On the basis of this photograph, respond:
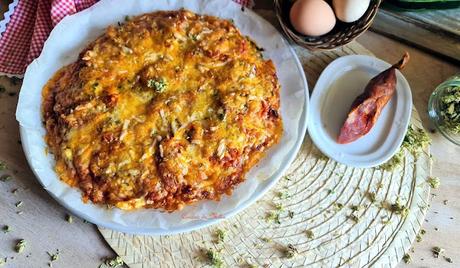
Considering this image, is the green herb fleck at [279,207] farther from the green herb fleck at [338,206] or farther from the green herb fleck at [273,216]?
the green herb fleck at [338,206]

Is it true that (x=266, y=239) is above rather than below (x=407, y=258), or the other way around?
above

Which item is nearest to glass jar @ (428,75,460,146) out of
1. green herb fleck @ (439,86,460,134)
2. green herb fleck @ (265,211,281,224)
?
green herb fleck @ (439,86,460,134)

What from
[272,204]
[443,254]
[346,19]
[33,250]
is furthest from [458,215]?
[33,250]

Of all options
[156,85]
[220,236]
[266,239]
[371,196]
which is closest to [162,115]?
[156,85]

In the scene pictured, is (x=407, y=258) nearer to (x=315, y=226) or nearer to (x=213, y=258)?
(x=315, y=226)

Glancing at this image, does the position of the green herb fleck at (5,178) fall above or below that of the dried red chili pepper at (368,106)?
below

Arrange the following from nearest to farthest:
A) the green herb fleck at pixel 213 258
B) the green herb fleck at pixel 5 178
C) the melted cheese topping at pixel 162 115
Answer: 1. the melted cheese topping at pixel 162 115
2. the green herb fleck at pixel 213 258
3. the green herb fleck at pixel 5 178

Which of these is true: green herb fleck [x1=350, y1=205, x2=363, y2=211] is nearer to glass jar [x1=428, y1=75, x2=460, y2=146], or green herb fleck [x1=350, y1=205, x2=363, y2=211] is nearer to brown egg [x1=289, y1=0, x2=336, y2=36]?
glass jar [x1=428, y1=75, x2=460, y2=146]

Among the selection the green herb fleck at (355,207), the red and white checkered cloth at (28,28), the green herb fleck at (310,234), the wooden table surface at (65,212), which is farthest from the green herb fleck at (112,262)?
the green herb fleck at (355,207)
